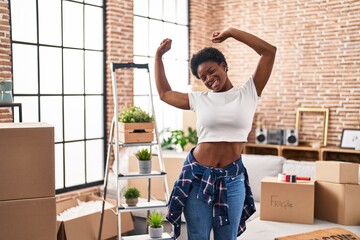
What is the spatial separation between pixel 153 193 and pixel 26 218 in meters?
2.18

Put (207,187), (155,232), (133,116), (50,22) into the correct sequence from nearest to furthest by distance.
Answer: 1. (207,187)
2. (155,232)
3. (133,116)
4. (50,22)

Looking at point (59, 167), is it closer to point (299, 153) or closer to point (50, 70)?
point (50, 70)

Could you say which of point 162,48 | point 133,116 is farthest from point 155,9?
point 162,48

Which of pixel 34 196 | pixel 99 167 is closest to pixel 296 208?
pixel 34 196

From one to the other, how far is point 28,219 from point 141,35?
408cm

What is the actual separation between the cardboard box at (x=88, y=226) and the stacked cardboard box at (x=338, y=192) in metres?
1.82

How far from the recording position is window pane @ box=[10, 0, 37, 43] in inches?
171

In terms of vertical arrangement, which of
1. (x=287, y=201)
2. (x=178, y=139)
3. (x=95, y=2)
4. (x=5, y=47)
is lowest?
(x=287, y=201)

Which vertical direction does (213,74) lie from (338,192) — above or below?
above

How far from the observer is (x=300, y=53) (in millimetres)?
6742

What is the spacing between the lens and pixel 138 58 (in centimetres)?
→ 600

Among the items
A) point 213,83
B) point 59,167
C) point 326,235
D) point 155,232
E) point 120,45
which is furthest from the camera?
point 120,45

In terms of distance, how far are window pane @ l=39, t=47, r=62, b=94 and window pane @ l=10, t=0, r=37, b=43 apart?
0.19 m

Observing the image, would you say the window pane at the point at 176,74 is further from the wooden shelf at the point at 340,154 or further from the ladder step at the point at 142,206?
the ladder step at the point at 142,206
